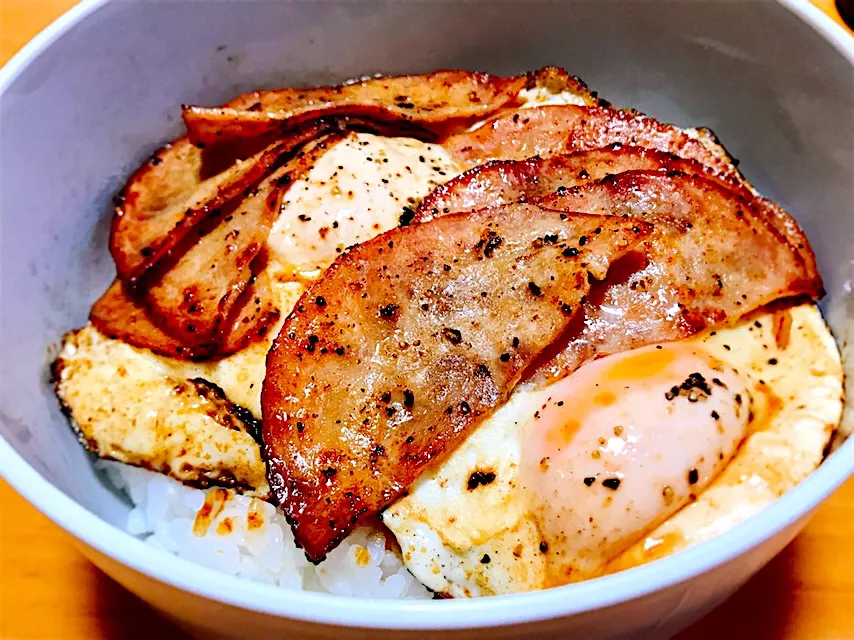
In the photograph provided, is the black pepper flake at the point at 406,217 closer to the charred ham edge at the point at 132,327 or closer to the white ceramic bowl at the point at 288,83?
the charred ham edge at the point at 132,327

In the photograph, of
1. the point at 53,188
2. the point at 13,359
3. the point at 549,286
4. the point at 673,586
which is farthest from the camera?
the point at 53,188

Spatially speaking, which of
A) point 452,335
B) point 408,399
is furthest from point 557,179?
point 408,399

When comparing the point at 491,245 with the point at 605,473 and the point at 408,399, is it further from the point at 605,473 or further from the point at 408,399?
the point at 605,473

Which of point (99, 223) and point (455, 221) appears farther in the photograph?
point (99, 223)

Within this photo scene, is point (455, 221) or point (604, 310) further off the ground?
point (455, 221)

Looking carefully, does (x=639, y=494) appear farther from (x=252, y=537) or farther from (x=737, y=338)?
(x=252, y=537)

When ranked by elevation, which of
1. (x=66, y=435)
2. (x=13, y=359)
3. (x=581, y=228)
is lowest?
(x=66, y=435)

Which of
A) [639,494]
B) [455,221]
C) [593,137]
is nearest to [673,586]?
[639,494]

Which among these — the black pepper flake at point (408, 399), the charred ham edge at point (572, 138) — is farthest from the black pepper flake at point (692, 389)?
the charred ham edge at point (572, 138)
